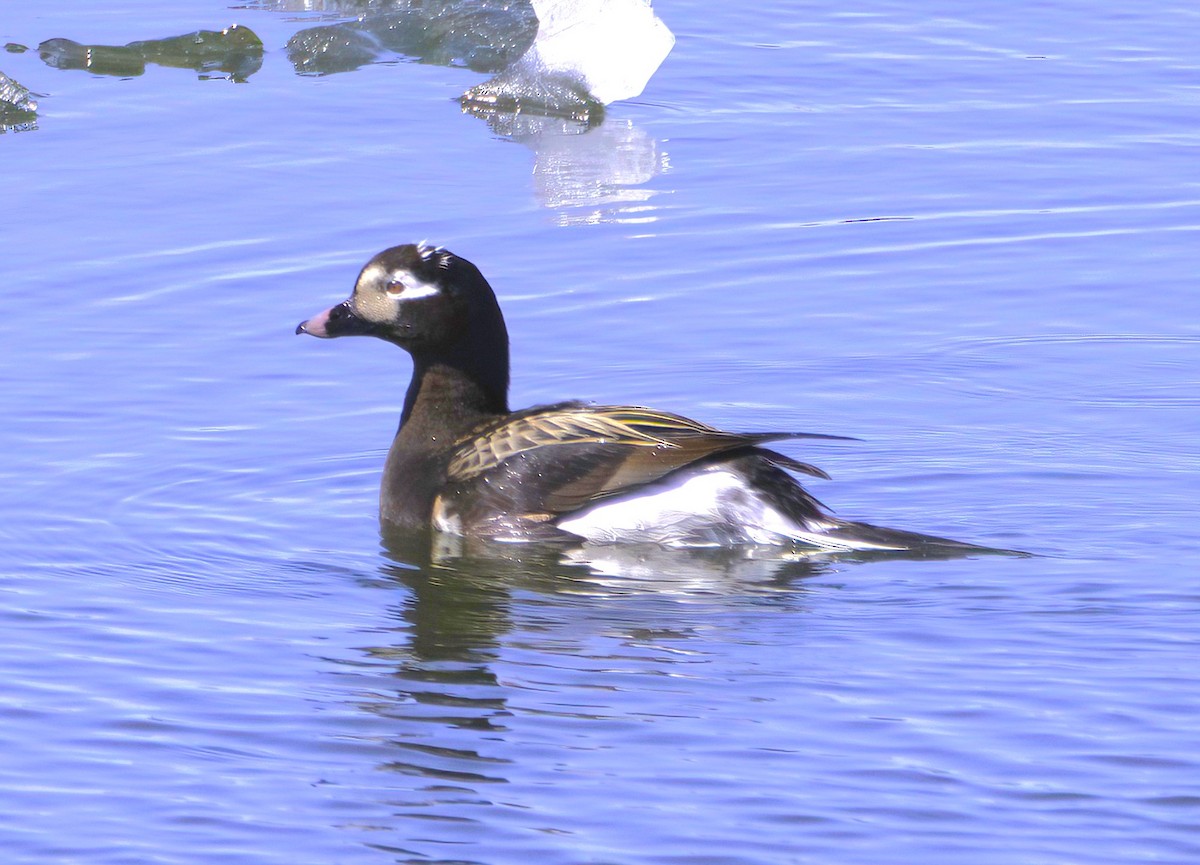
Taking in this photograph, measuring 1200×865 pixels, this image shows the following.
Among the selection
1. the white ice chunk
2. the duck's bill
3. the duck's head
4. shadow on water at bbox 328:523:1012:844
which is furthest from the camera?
the white ice chunk

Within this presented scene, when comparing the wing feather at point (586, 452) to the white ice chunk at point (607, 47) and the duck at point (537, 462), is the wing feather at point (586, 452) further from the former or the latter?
the white ice chunk at point (607, 47)

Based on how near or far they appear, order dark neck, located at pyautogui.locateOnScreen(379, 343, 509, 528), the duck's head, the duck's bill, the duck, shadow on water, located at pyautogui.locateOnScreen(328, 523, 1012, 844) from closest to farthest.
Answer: shadow on water, located at pyautogui.locateOnScreen(328, 523, 1012, 844)
the duck
dark neck, located at pyautogui.locateOnScreen(379, 343, 509, 528)
the duck's head
the duck's bill

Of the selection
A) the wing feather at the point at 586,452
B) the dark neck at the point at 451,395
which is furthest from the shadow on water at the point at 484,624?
the dark neck at the point at 451,395

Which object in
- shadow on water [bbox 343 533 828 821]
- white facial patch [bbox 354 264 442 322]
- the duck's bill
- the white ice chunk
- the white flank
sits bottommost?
shadow on water [bbox 343 533 828 821]

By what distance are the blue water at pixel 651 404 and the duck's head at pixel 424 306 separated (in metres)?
0.60

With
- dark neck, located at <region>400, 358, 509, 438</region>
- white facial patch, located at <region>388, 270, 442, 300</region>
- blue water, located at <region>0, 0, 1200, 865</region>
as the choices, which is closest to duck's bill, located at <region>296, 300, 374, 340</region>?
white facial patch, located at <region>388, 270, 442, 300</region>

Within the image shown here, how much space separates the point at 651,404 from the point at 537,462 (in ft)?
4.49

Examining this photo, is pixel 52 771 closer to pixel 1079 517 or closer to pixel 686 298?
pixel 1079 517

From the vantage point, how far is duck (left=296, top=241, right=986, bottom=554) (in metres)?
7.95

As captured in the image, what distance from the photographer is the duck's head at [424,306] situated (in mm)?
8688

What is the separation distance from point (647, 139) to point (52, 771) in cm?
810

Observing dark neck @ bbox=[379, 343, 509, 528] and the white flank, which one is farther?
dark neck @ bbox=[379, 343, 509, 528]

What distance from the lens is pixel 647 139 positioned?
13305mm

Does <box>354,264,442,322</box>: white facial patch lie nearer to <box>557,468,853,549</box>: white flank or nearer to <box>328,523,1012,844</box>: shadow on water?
<box>328,523,1012,844</box>: shadow on water
